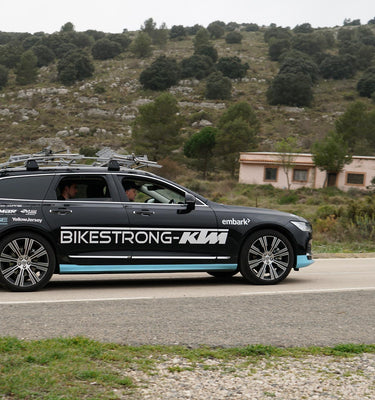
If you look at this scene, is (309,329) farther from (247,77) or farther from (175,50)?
(175,50)

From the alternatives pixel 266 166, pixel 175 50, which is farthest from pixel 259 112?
pixel 175 50

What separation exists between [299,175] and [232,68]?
2176 inches

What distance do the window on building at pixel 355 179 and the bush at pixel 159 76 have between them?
52.0 meters

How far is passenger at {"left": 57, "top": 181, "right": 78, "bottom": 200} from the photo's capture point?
9.38 m

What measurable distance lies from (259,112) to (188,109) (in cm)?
1017

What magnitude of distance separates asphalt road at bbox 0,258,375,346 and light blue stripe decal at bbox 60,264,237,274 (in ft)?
0.92

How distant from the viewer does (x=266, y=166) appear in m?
61.9

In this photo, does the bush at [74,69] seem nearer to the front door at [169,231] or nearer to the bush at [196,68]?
the bush at [196,68]

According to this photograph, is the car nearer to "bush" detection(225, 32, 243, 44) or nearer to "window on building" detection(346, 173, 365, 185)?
"window on building" detection(346, 173, 365, 185)

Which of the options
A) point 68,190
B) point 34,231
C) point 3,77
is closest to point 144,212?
point 68,190

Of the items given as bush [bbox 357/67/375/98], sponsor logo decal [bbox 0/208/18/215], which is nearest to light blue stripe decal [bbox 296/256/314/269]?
sponsor logo decal [bbox 0/208/18/215]

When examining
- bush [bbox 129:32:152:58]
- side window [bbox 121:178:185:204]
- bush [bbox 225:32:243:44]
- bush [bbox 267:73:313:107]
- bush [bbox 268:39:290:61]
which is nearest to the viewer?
side window [bbox 121:178:185:204]

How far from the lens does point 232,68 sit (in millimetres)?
113500

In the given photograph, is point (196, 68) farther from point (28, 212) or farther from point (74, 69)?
point (28, 212)
